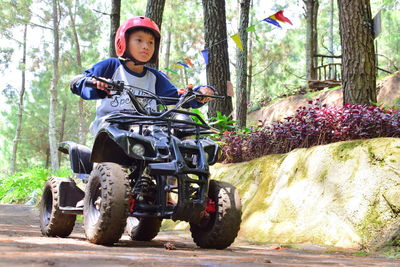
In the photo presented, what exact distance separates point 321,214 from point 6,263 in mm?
3740

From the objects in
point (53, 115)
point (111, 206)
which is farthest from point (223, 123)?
point (53, 115)

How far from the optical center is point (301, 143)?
21.0 feet

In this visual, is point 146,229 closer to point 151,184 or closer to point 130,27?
point 151,184

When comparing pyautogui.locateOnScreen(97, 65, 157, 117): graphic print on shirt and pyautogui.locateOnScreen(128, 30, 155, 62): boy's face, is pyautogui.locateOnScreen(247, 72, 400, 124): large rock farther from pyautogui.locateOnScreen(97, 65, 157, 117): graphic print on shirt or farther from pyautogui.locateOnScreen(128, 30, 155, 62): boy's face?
pyautogui.locateOnScreen(128, 30, 155, 62): boy's face

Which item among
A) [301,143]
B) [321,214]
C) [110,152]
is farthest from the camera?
[301,143]

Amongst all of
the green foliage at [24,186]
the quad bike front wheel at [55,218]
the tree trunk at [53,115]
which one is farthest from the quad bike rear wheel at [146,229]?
the tree trunk at [53,115]

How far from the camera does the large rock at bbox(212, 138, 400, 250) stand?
4473 millimetres

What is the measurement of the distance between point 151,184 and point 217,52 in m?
6.09

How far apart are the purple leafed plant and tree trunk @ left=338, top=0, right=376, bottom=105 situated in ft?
1.37

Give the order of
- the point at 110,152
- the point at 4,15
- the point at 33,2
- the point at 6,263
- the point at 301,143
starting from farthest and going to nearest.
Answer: the point at 33,2 < the point at 4,15 < the point at 301,143 < the point at 110,152 < the point at 6,263

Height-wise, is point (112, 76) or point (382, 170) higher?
point (112, 76)

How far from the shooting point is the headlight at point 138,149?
11.4 ft

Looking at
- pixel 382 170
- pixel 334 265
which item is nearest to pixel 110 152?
pixel 334 265

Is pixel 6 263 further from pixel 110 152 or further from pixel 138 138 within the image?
pixel 110 152
